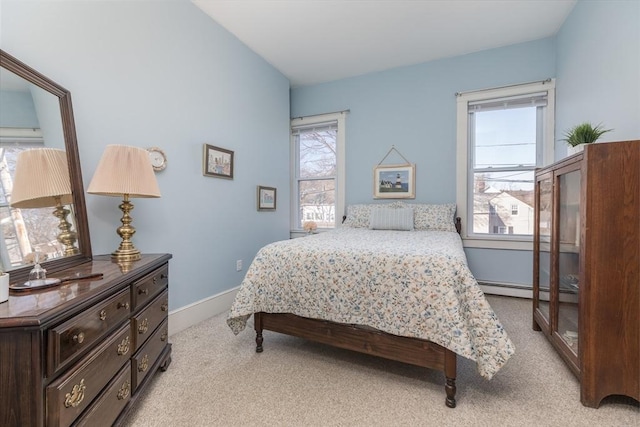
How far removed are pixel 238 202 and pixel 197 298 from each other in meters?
1.05

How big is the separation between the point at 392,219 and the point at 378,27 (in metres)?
1.98

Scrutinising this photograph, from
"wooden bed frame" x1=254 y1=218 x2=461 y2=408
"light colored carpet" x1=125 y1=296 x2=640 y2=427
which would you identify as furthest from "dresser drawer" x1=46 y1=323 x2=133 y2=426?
"wooden bed frame" x1=254 y1=218 x2=461 y2=408

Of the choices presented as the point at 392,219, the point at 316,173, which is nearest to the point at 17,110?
the point at 392,219

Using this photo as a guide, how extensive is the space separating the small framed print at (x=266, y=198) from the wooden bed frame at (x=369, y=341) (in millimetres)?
1655

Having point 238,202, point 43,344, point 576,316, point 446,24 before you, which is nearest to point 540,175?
point 576,316

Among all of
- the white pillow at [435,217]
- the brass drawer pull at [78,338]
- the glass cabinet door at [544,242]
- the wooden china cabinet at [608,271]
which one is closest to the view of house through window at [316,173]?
the white pillow at [435,217]

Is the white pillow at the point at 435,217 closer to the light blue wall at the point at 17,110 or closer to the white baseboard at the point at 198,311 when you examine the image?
the white baseboard at the point at 198,311

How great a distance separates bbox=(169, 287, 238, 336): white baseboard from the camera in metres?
2.33

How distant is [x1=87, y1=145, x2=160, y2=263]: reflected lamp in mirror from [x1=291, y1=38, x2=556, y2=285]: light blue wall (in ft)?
8.82

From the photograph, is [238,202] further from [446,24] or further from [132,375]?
[446,24]

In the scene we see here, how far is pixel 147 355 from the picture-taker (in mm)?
1549

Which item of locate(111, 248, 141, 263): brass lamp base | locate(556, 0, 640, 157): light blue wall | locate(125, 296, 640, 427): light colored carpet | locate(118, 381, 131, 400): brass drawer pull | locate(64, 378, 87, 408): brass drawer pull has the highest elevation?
locate(556, 0, 640, 157): light blue wall

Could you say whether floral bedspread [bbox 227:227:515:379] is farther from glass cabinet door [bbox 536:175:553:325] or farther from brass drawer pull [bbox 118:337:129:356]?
glass cabinet door [bbox 536:175:553:325]

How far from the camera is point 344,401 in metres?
1.52
